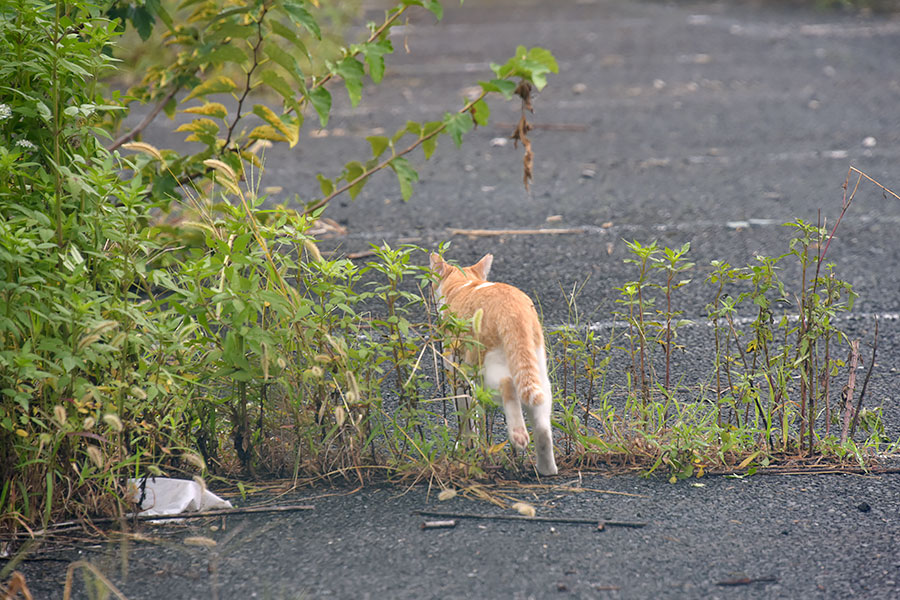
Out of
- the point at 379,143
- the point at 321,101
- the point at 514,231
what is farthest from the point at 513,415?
the point at 514,231

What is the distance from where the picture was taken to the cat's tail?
9.16ft

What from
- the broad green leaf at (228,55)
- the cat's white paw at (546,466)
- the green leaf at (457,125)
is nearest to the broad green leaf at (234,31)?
the broad green leaf at (228,55)

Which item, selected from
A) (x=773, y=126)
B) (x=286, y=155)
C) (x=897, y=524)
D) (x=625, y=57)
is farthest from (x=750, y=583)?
(x=625, y=57)

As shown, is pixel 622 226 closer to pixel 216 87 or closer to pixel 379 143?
pixel 379 143

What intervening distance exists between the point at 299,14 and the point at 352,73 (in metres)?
0.34

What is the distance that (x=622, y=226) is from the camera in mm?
5973

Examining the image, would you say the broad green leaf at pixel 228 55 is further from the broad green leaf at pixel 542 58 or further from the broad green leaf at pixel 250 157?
the broad green leaf at pixel 542 58

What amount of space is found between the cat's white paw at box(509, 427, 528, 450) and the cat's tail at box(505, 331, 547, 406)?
0.10 meters

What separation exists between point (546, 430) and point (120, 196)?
149 centimetres

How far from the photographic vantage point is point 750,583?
248 centimetres

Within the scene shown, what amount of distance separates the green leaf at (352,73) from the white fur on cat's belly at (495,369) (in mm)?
1551

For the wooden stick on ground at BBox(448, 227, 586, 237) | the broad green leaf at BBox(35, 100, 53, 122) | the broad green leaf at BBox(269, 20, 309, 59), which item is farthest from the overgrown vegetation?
the wooden stick on ground at BBox(448, 227, 586, 237)

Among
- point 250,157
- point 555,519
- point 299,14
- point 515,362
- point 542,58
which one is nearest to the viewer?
point 555,519

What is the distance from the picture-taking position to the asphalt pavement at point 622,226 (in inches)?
99.9
